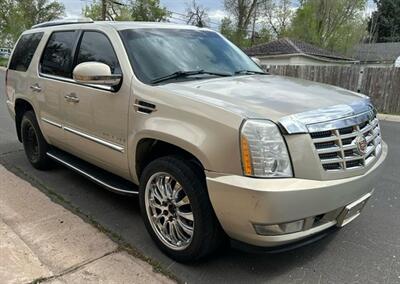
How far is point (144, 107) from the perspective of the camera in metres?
3.25

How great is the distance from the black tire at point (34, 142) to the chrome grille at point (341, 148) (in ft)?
12.4

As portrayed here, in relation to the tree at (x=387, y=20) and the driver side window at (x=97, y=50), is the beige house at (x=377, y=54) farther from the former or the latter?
the driver side window at (x=97, y=50)

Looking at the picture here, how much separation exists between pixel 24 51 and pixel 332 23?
34.2 m

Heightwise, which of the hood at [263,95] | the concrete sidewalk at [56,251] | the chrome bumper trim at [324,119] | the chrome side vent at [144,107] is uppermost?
the hood at [263,95]

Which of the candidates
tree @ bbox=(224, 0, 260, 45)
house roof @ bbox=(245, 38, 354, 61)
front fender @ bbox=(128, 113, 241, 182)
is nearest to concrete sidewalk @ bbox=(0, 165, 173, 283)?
front fender @ bbox=(128, 113, 241, 182)

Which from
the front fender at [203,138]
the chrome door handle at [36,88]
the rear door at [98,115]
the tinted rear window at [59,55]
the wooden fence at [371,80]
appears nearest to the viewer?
the front fender at [203,138]

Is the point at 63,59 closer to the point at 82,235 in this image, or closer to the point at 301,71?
the point at 82,235

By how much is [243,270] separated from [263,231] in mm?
633

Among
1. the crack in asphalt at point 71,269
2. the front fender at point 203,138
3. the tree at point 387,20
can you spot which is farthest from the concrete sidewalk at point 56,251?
the tree at point 387,20

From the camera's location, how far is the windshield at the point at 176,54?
3582 millimetres

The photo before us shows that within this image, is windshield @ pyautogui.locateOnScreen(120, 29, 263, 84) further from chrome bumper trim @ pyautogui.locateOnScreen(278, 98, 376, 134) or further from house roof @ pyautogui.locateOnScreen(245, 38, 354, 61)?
house roof @ pyautogui.locateOnScreen(245, 38, 354, 61)

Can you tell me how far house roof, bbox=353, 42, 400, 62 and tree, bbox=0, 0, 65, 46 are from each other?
3715cm

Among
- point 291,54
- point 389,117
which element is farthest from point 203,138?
point 291,54

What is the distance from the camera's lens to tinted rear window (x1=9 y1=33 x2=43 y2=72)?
5.22m
